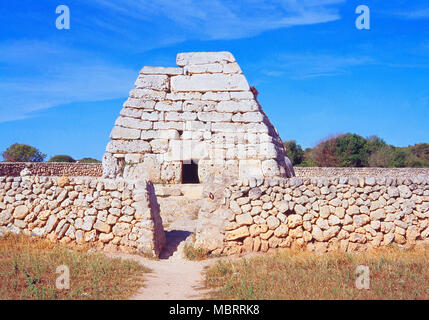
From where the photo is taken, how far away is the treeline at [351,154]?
3672 cm

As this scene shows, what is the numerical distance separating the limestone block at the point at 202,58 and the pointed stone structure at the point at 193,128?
0.11ft

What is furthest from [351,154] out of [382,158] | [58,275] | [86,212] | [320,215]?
[58,275]

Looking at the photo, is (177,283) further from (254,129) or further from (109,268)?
(254,129)

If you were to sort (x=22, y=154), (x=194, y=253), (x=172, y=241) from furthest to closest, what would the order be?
(x=22, y=154) → (x=172, y=241) → (x=194, y=253)

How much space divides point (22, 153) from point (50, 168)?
8.69 meters

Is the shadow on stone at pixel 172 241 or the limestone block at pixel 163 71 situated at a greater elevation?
the limestone block at pixel 163 71

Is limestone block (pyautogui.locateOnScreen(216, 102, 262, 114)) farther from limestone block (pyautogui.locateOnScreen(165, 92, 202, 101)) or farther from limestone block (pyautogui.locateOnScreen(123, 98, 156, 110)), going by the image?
limestone block (pyautogui.locateOnScreen(123, 98, 156, 110))

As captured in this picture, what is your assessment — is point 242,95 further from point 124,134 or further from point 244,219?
point 244,219

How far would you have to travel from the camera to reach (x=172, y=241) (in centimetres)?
834
